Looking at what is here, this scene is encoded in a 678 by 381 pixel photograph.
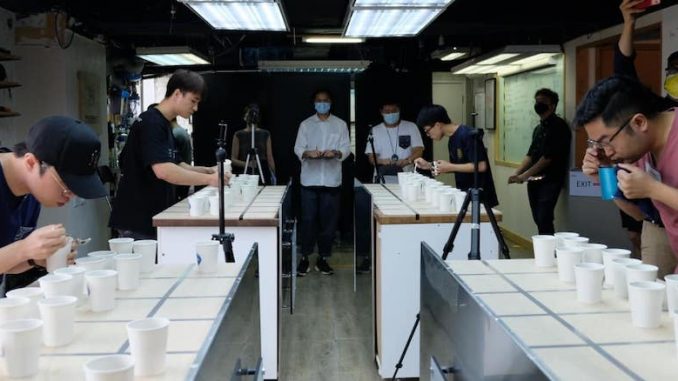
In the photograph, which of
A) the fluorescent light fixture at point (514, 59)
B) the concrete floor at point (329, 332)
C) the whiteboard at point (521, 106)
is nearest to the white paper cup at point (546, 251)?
the concrete floor at point (329, 332)

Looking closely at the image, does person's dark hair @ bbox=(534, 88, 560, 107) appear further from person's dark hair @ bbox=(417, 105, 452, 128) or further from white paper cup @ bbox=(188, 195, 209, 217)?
white paper cup @ bbox=(188, 195, 209, 217)

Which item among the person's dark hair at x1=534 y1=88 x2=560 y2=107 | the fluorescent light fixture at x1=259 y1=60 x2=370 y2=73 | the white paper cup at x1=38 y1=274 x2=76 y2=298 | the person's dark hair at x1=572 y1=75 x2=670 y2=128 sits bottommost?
the white paper cup at x1=38 y1=274 x2=76 y2=298

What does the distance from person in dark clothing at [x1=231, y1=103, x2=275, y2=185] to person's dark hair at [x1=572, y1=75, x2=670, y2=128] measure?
490 centimetres

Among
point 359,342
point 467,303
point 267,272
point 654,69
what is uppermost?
point 654,69

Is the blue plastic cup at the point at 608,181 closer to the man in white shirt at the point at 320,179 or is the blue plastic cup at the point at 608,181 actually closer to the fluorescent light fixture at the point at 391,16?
the fluorescent light fixture at the point at 391,16

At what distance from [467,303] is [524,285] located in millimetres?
275

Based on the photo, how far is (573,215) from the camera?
Result: 550cm

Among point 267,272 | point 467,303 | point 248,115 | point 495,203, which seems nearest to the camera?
point 467,303

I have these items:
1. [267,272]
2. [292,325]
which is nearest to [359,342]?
[292,325]

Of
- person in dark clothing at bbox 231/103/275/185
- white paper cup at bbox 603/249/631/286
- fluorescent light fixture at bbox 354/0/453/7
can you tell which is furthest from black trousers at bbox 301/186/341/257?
white paper cup at bbox 603/249/631/286

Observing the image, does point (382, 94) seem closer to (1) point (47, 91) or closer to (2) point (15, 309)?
(1) point (47, 91)

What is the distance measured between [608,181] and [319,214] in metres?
4.20

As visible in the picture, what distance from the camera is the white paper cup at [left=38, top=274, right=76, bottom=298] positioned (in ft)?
5.24

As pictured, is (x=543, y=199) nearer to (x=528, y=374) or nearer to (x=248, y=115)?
(x=248, y=115)
